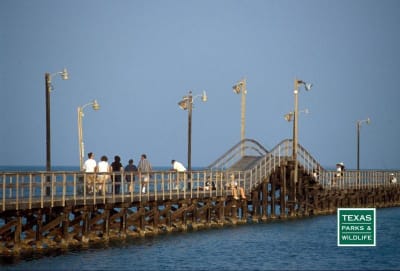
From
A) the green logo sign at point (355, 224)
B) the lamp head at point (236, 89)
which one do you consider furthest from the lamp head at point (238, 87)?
the green logo sign at point (355, 224)

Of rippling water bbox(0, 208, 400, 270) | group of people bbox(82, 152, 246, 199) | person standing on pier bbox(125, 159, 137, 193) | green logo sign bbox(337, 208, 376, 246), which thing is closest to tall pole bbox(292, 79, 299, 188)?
rippling water bbox(0, 208, 400, 270)

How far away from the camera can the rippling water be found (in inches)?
1267

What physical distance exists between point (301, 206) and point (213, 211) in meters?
10.7

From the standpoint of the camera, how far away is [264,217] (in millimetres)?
52625

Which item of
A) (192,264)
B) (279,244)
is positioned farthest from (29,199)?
(279,244)

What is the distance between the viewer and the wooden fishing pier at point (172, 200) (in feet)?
111

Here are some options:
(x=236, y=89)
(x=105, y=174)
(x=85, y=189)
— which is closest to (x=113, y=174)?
(x=105, y=174)

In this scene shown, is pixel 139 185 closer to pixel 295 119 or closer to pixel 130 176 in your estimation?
pixel 130 176

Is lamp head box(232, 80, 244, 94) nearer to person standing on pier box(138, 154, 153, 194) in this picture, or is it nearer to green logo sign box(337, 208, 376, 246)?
person standing on pier box(138, 154, 153, 194)

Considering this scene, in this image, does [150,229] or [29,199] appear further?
[150,229]

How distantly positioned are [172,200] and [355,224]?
45.9 feet

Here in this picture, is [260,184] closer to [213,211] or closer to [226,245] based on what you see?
[213,211]

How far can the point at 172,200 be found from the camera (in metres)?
42.6

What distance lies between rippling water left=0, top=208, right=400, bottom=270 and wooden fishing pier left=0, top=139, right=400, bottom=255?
1.12 meters
